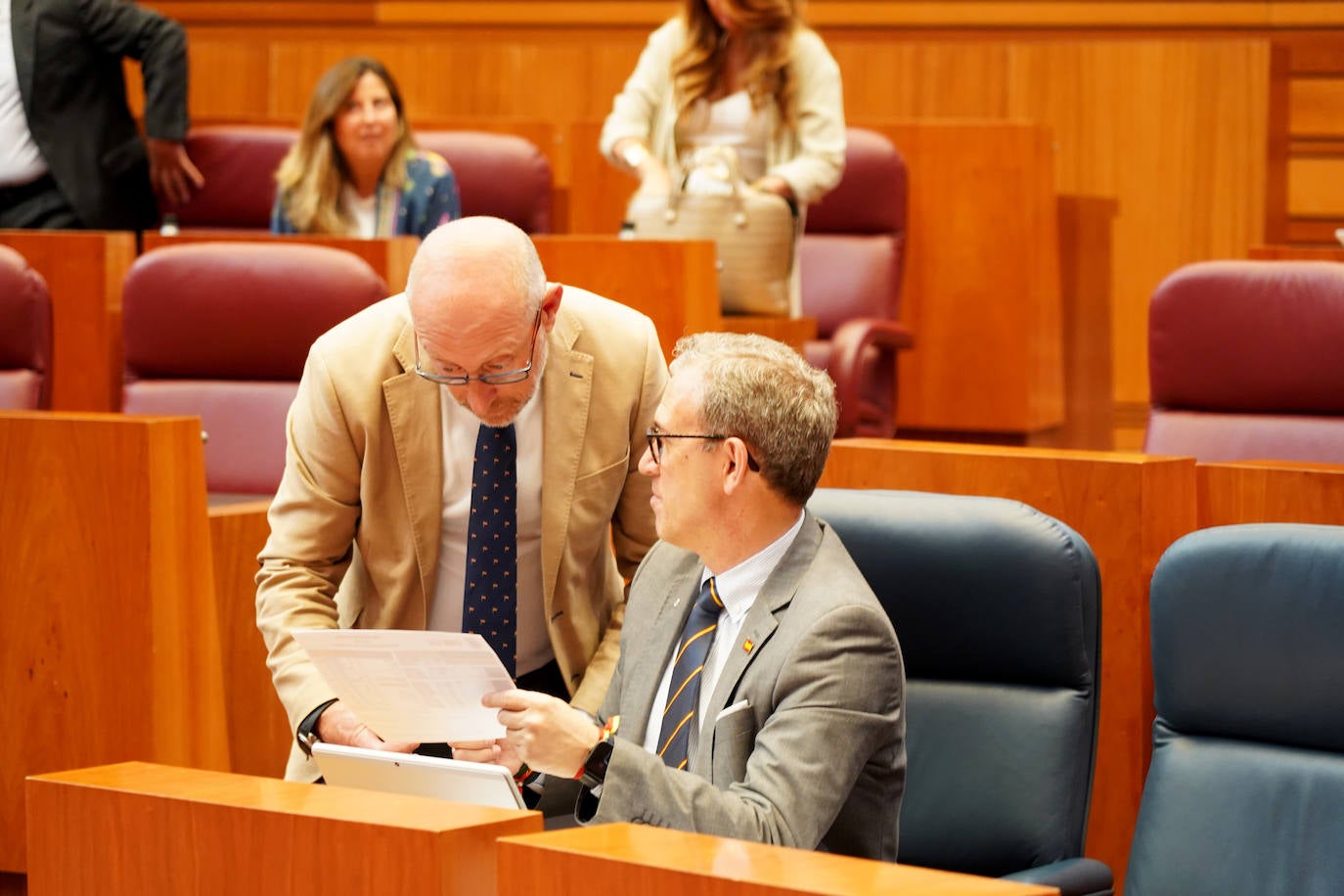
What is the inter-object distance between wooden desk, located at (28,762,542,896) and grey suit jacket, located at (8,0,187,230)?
265cm

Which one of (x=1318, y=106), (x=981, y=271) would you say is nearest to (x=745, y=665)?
(x=981, y=271)

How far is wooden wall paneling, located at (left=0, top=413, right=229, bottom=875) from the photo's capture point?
2.06m

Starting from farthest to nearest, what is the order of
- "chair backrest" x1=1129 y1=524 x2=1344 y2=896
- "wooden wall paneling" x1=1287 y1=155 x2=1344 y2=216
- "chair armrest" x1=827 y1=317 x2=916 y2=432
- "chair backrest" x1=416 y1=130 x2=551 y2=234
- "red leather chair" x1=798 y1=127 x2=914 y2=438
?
1. "wooden wall paneling" x1=1287 y1=155 x2=1344 y2=216
2. "chair backrest" x1=416 y1=130 x2=551 y2=234
3. "red leather chair" x1=798 y1=127 x2=914 y2=438
4. "chair armrest" x1=827 y1=317 x2=916 y2=432
5. "chair backrest" x1=1129 y1=524 x2=1344 y2=896

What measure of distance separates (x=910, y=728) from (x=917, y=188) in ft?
8.16

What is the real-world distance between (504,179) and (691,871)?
3029 millimetres

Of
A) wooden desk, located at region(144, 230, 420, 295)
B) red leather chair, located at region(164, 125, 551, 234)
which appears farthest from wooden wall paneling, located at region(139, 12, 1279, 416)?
wooden desk, located at region(144, 230, 420, 295)

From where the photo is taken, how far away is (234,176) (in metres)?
3.98

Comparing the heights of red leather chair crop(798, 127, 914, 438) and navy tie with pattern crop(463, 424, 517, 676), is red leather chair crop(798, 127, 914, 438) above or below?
above

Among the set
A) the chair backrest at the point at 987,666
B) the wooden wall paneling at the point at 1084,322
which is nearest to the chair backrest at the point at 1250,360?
the chair backrest at the point at 987,666

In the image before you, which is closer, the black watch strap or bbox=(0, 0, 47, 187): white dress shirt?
the black watch strap

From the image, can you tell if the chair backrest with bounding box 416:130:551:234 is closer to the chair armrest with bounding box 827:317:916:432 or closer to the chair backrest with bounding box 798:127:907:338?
the chair backrest with bounding box 798:127:907:338

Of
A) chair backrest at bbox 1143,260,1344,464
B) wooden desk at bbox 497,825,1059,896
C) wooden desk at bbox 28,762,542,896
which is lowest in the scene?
wooden desk at bbox 28,762,542,896

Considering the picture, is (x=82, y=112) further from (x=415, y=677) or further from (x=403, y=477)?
(x=415, y=677)

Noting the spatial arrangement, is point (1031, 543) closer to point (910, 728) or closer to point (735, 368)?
point (910, 728)
